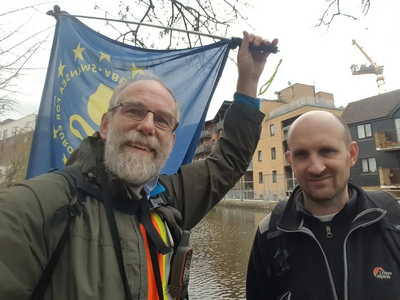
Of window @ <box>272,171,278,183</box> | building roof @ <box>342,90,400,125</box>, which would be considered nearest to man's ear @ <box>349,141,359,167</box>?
building roof @ <box>342,90,400,125</box>

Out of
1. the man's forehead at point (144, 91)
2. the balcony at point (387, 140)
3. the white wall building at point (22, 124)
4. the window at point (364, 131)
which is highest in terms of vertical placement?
the window at point (364, 131)

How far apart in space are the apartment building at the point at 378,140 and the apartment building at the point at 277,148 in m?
5.46

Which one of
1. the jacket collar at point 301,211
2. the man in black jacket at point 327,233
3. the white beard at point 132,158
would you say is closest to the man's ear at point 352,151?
the man in black jacket at point 327,233

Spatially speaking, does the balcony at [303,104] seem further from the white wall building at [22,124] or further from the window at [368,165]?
the white wall building at [22,124]

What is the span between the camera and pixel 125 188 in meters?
1.36

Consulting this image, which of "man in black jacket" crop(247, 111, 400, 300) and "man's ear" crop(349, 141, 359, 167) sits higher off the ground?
"man's ear" crop(349, 141, 359, 167)

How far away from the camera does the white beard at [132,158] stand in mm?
1512

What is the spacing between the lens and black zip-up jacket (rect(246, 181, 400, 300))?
1.49 metres

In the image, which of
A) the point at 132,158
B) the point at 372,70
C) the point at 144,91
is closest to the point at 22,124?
Answer: the point at 144,91

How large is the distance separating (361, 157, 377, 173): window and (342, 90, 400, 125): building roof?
379 cm

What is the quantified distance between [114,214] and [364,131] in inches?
1171

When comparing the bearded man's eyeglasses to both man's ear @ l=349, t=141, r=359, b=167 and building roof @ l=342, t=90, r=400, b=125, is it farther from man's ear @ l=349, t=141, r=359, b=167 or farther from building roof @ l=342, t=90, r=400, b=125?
building roof @ l=342, t=90, r=400, b=125

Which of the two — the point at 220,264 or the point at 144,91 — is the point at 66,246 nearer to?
the point at 144,91

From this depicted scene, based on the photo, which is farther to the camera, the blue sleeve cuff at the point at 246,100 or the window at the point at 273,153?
the window at the point at 273,153
